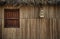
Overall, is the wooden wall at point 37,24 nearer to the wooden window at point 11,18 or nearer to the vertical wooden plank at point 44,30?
the vertical wooden plank at point 44,30

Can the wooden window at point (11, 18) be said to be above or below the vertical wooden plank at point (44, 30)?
above

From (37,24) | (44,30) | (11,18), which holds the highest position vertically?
(11,18)

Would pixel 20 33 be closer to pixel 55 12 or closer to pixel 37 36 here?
pixel 37 36

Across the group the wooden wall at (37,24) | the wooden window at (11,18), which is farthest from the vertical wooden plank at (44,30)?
the wooden window at (11,18)

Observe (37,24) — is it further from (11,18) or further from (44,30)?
(11,18)

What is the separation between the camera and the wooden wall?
6.26 meters

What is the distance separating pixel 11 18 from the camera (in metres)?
6.42

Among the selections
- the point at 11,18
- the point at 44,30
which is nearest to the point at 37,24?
the point at 44,30

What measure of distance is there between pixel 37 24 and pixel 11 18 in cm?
148

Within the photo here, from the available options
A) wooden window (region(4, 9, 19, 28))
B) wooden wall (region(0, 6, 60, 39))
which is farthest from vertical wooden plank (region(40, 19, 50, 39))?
wooden window (region(4, 9, 19, 28))

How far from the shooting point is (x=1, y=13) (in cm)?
635

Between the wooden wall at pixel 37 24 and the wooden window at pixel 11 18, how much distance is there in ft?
0.84

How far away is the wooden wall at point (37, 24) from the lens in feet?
20.5

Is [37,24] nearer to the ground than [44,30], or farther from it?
farther from it
